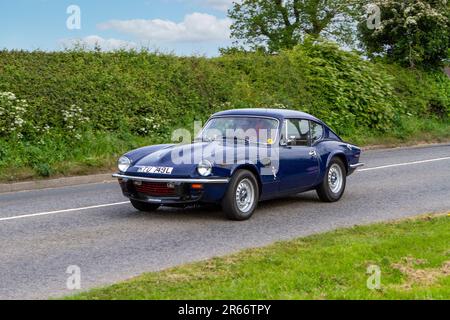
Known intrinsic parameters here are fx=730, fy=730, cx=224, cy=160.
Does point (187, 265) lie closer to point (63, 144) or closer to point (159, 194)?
point (159, 194)

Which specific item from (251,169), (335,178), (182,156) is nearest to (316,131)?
(335,178)

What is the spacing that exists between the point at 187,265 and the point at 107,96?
39.7 ft

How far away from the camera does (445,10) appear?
94.9ft

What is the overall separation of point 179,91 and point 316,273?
14533mm

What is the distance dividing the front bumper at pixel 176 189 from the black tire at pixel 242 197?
155 millimetres

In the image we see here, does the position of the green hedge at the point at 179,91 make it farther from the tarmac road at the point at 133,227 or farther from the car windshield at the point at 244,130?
the car windshield at the point at 244,130

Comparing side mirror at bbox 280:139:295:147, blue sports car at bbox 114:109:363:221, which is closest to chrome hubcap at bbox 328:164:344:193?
blue sports car at bbox 114:109:363:221

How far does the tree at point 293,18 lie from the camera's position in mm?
44531

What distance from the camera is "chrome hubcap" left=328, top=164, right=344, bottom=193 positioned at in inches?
465

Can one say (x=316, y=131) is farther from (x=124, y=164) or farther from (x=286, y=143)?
(x=124, y=164)

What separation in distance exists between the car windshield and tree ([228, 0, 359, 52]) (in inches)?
1330

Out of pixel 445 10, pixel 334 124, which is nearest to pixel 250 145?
pixel 334 124

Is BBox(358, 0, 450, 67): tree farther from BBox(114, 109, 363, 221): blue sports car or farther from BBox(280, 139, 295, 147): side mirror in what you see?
BBox(280, 139, 295, 147): side mirror

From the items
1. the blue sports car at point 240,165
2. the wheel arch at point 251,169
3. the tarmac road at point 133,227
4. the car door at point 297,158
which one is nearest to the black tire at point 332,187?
the blue sports car at point 240,165
